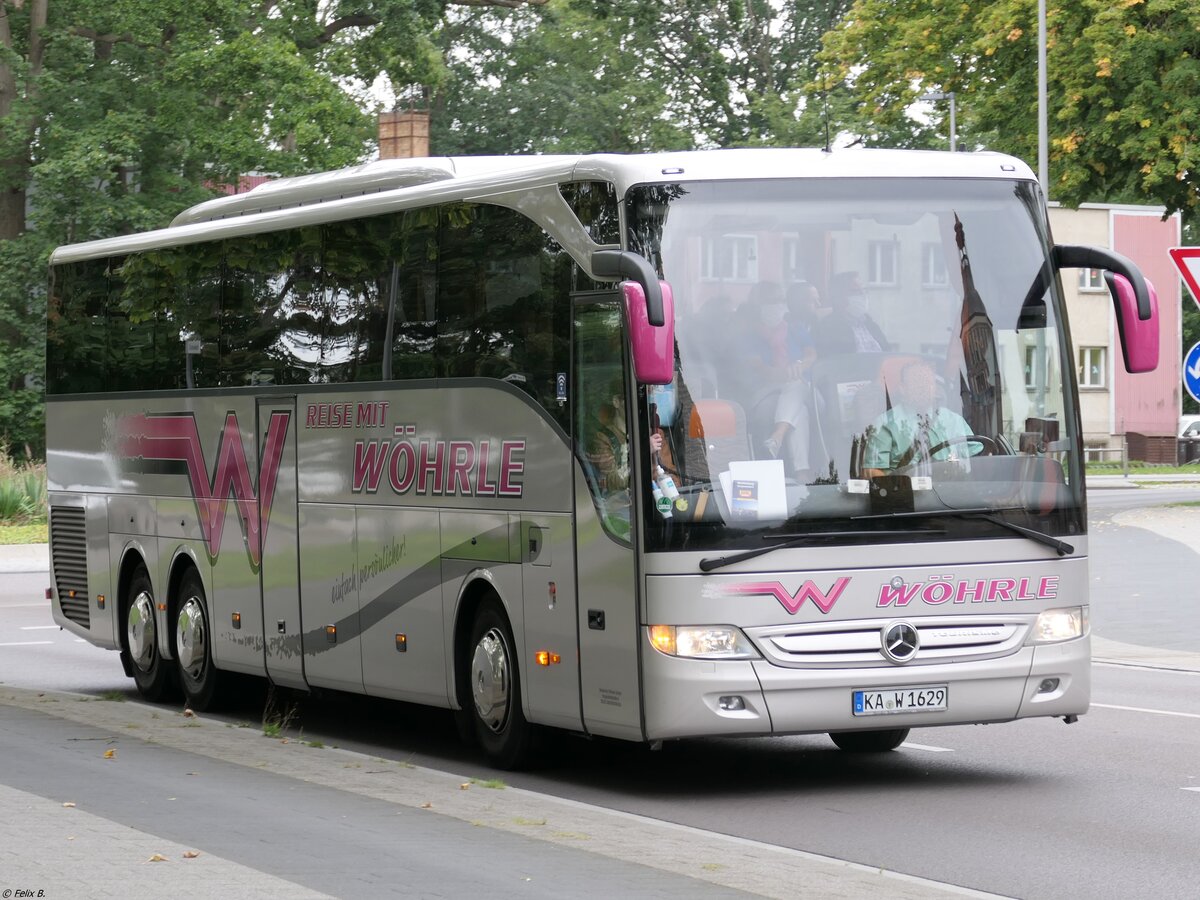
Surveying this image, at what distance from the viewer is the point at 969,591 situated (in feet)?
36.5

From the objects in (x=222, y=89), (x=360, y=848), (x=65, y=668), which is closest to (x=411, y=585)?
(x=360, y=848)

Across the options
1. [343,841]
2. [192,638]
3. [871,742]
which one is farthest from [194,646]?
[343,841]

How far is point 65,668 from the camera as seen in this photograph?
20062mm

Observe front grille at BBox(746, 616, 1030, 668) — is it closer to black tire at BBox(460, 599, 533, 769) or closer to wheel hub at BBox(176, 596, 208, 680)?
black tire at BBox(460, 599, 533, 769)

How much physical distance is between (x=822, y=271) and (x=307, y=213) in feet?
16.4

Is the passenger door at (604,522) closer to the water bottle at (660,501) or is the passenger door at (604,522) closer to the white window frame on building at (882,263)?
the water bottle at (660,501)

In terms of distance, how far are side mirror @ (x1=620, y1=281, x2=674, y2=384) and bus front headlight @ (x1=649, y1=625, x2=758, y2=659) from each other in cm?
130

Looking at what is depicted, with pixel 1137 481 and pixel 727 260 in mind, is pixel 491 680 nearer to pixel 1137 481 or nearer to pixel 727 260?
pixel 727 260

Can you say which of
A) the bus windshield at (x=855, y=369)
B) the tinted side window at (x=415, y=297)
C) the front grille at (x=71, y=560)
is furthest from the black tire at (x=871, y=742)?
the front grille at (x=71, y=560)

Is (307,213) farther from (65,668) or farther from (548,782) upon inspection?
(65,668)

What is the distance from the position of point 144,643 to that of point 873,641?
26.8 feet

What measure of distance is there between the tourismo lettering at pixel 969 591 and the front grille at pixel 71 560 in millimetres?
9385

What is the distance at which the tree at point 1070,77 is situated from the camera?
33.6 metres

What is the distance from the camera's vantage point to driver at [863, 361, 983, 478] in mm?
11000
